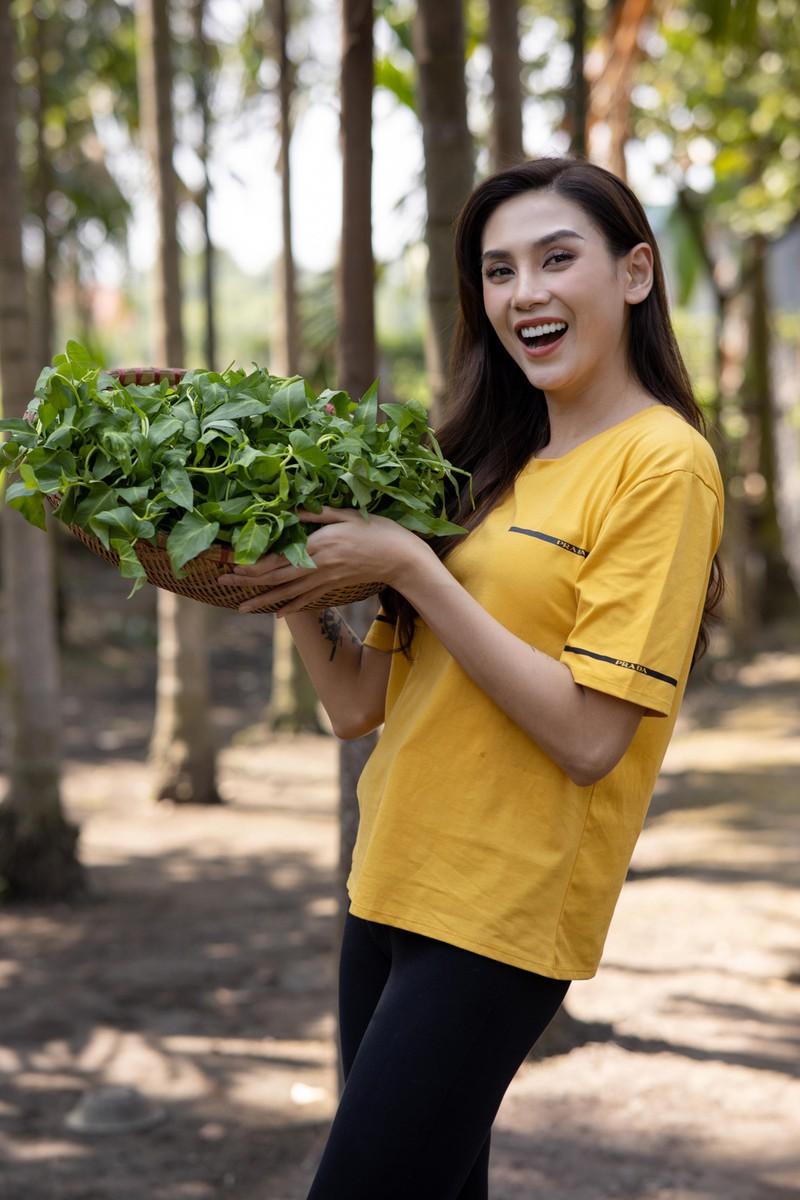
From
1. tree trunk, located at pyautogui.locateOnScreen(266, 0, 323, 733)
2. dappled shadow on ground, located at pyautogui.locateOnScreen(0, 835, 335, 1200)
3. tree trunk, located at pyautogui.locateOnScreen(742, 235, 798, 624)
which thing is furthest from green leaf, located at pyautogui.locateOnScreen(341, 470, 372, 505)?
tree trunk, located at pyautogui.locateOnScreen(742, 235, 798, 624)

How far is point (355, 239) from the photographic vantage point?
3.72m

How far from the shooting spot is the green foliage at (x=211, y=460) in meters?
1.79

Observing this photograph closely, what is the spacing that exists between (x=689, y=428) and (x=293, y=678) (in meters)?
10.1

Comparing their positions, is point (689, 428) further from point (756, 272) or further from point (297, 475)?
point (756, 272)

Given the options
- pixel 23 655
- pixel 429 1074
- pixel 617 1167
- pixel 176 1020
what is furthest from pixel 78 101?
pixel 429 1074

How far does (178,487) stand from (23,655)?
5240 millimetres

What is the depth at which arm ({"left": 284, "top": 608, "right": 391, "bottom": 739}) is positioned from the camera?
87.3 inches

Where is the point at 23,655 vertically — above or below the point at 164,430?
below

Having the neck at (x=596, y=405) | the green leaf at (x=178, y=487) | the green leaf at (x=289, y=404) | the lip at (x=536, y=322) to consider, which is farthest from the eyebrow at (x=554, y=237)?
the green leaf at (x=178, y=487)

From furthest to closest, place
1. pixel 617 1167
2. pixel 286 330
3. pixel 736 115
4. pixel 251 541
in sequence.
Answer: pixel 736 115
pixel 286 330
pixel 617 1167
pixel 251 541

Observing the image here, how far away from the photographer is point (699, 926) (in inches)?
237

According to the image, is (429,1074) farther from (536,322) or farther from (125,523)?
Answer: (536,322)

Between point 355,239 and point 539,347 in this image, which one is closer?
point 539,347

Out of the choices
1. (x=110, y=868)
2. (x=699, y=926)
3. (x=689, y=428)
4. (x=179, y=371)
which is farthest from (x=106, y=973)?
(x=689, y=428)
